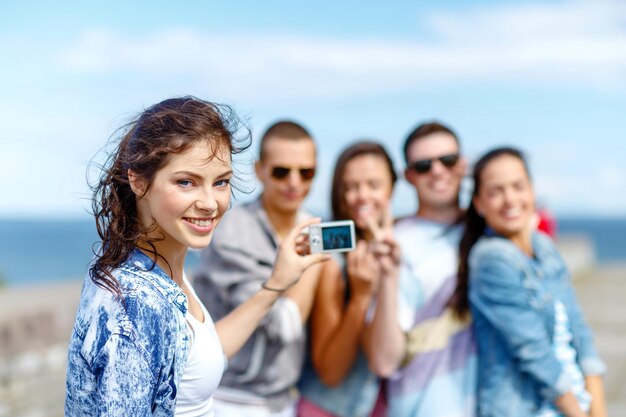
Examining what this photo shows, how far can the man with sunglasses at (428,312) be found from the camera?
3.30 m

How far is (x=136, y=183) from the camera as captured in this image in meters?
1.98

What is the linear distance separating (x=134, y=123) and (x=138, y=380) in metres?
0.69

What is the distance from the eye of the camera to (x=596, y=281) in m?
19.3

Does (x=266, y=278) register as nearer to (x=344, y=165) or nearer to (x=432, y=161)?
(x=344, y=165)

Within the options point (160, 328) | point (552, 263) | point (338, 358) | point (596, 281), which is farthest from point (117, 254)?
point (596, 281)

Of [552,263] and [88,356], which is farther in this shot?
[552,263]

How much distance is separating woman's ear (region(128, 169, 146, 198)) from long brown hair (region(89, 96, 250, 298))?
1 centimetres

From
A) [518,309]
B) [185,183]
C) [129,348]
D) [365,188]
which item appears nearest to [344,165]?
[365,188]

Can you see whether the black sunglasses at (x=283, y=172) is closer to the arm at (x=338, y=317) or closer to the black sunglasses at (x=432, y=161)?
the arm at (x=338, y=317)

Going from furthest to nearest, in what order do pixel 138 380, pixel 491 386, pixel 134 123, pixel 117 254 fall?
pixel 491 386 < pixel 134 123 < pixel 117 254 < pixel 138 380

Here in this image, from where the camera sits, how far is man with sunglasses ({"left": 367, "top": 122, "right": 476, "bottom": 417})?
330 cm

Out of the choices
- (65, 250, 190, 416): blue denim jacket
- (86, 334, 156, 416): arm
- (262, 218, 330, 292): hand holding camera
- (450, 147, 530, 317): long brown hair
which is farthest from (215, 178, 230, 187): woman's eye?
(450, 147, 530, 317): long brown hair

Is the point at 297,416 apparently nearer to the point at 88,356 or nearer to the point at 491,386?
the point at 491,386

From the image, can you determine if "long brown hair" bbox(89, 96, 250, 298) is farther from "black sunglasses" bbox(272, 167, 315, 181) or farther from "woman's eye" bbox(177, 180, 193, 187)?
"black sunglasses" bbox(272, 167, 315, 181)
